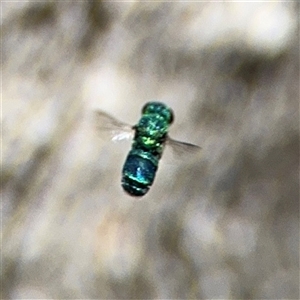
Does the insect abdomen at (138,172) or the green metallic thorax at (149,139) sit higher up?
the green metallic thorax at (149,139)

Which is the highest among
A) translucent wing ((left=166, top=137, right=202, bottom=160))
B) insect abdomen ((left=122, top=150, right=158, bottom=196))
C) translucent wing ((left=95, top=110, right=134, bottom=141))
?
translucent wing ((left=95, top=110, right=134, bottom=141))

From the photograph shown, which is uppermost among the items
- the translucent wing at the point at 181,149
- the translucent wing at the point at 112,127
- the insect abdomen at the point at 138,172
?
the translucent wing at the point at 112,127

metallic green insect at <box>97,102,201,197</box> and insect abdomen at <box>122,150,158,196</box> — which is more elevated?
metallic green insect at <box>97,102,201,197</box>

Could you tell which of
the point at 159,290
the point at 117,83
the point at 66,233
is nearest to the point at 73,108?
the point at 117,83
